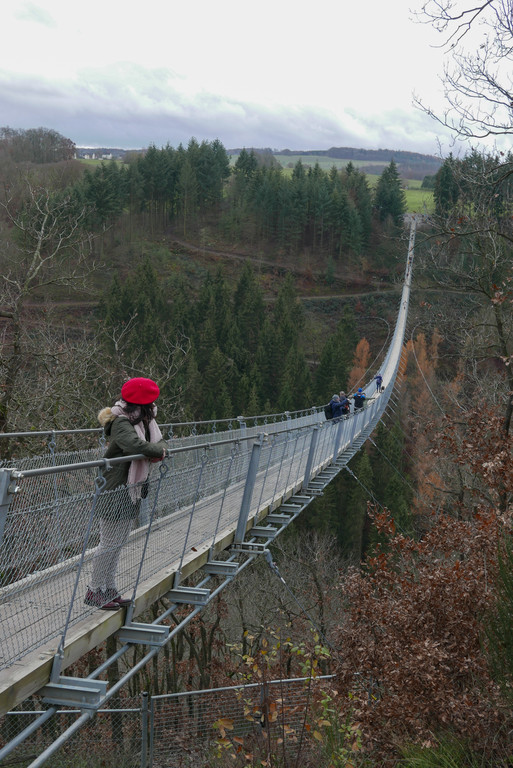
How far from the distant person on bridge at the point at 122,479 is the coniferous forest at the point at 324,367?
7.23ft

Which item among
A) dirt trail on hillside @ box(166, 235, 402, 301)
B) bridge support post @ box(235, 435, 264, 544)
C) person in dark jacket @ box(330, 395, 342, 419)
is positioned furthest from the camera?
dirt trail on hillside @ box(166, 235, 402, 301)

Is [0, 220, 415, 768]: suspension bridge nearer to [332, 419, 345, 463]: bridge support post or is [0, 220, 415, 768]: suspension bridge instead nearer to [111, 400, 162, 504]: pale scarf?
[111, 400, 162, 504]: pale scarf

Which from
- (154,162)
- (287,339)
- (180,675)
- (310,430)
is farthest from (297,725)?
(154,162)

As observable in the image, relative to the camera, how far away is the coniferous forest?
255 inches

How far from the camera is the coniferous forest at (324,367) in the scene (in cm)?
647

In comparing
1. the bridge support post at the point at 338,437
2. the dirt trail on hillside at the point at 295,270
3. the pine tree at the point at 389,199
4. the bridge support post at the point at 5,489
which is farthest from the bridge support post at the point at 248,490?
the pine tree at the point at 389,199

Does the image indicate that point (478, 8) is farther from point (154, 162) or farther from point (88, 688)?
point (154, 162)

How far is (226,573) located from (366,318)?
61.5 metres

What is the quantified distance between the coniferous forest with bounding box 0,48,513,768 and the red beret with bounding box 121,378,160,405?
2.34m

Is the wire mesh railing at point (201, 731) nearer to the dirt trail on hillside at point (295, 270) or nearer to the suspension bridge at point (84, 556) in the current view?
the suspension bridge at point (84, 556)

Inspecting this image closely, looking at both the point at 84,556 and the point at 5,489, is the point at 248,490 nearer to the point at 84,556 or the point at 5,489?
the point at 84,556

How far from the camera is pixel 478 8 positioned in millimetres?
5066

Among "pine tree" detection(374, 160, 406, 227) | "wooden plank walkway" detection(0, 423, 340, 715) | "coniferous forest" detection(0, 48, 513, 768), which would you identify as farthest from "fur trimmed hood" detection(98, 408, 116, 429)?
"pine tree" detection(374, 160, 406, 227)

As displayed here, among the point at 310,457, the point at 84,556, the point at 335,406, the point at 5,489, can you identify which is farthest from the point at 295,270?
the point at 5,489
